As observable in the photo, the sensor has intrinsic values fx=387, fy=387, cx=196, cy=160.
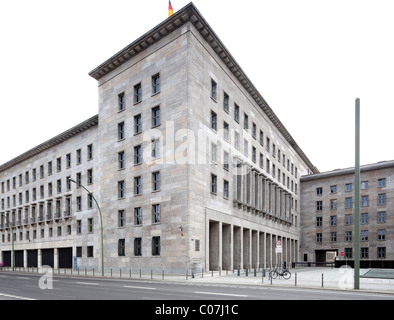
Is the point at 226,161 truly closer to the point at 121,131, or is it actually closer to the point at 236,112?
the point at 236,112

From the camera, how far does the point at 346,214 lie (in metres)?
67.8

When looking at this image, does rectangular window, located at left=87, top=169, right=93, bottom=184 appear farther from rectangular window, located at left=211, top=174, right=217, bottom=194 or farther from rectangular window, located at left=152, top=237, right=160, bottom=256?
rectangular window, located at left=211, top=174, right=217, bottom=194

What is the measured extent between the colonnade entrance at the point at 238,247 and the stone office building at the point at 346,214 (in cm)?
1510

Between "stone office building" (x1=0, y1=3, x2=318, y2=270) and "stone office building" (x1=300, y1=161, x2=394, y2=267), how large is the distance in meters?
18.8

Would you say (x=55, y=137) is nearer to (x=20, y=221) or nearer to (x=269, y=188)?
(x=20, y=221)

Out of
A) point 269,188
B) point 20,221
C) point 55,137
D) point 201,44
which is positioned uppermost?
point 201,44

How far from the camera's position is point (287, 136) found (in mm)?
65312

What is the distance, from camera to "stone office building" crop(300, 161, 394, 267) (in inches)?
2504

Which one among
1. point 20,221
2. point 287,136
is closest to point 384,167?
point 287,136

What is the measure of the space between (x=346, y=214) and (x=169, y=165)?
45.1 metres

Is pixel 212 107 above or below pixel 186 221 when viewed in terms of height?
above

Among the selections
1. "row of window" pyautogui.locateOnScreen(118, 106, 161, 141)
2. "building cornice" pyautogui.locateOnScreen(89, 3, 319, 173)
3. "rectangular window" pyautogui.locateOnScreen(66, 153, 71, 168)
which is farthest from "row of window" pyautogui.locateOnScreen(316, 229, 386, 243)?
"row of window" pyautogui.locateOnScreen(118, 106, 161, 141)

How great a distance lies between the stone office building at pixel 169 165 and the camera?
33.7 meters

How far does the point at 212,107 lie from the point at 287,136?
101ft
